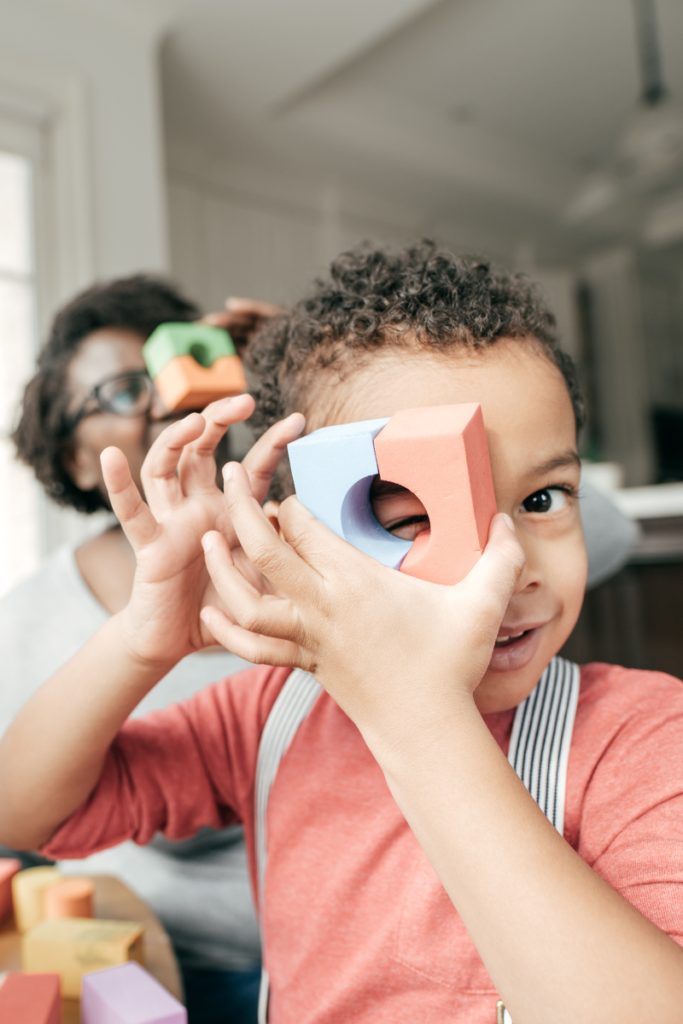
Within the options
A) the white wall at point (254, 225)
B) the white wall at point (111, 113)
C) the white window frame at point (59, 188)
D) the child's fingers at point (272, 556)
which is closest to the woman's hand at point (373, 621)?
the child's fingers at point (272, 556)

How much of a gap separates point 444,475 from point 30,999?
1.63ft

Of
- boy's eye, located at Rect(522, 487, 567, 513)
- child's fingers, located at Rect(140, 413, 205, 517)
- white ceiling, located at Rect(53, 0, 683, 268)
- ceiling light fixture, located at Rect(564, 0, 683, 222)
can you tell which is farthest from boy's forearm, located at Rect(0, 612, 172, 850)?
ceiling light fixture, located at Rect(564, 0, 683, 222)

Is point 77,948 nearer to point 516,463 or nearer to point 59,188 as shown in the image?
point 516,463

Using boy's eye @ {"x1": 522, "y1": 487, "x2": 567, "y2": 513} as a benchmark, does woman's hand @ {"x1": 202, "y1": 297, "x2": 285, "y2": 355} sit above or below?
above

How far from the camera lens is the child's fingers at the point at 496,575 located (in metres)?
0.46

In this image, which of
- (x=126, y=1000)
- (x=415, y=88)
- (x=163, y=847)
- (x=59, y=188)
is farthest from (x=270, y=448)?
(x=415, y=88)

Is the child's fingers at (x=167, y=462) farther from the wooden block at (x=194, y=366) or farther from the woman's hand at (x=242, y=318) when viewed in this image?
the woman's hand at (x=242, y=318)

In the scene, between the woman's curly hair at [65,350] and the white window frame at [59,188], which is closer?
the woman's curly hair at [65,350]

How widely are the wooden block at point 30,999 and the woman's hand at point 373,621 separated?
1.07 feet

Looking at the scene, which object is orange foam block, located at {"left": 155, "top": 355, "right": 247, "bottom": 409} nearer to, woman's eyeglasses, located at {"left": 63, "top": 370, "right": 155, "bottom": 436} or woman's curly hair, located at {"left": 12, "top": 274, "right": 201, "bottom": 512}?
woman's eyeglasses, located at {"left": 63, "top": 370, "right": 155, "bottom": 436}

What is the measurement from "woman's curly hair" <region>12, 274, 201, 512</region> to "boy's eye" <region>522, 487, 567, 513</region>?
858mm

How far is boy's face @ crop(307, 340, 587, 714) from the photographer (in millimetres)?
557

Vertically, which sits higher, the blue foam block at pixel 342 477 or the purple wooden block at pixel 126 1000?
the blue foam block at pixel 342 477

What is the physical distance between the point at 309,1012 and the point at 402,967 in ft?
0.34
